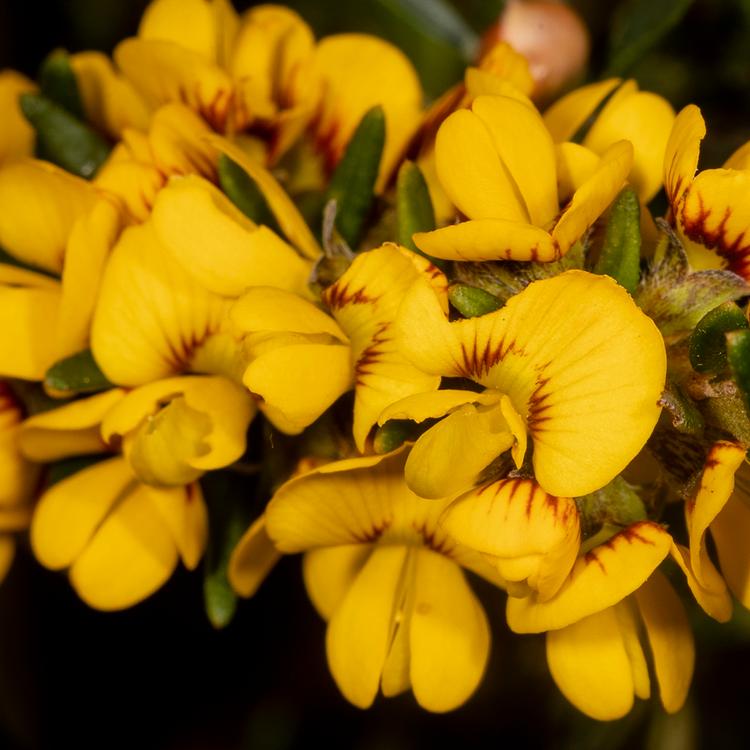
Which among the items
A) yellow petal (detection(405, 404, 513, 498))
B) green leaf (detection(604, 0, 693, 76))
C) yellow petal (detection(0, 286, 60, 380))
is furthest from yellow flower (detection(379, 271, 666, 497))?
green leaf (detection(604, 0, 693, 76))

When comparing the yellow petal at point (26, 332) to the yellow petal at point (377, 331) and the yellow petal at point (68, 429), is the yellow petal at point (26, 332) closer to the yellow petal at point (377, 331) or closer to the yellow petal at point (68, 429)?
the yellow petal at point (68, 429)

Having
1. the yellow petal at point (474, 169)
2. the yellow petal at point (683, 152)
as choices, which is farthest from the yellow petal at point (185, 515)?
the yellow petal at point (683, 152)

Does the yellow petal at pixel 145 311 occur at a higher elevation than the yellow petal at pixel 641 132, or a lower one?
lower

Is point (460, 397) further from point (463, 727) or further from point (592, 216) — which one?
point (463, 727)

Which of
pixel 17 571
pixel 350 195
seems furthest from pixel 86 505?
pixel 17 571

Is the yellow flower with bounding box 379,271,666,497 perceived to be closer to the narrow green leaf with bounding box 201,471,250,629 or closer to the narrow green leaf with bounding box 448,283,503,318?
the narrow green leaf with bounding box 448,283,503,318

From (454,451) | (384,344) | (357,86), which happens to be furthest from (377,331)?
(357,86)

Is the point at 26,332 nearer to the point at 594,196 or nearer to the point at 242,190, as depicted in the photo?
the point at 242,190
